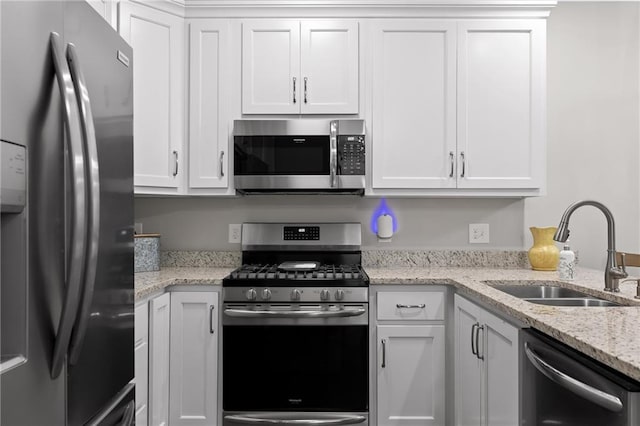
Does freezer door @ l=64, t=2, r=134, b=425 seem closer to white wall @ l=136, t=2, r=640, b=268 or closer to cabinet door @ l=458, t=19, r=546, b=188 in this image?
white wall @ l=136, t=2, r=640, b=268

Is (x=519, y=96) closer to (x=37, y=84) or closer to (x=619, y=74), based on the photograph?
(x=619, y=74)

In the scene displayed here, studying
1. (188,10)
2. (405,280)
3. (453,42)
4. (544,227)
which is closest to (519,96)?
(453,42)

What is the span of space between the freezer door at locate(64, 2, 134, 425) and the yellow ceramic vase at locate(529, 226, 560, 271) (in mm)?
2174

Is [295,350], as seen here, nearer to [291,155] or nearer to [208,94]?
[291,155]

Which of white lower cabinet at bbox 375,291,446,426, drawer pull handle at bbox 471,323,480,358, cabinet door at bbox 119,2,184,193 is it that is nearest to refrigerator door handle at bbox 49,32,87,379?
cabinet door at bbox 119,2,184,193

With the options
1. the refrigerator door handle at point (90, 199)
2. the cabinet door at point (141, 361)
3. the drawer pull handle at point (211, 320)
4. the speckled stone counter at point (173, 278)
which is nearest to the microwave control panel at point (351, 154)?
the speckled stone counter at point (173, 278)

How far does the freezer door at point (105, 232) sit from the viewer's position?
3.45 ft

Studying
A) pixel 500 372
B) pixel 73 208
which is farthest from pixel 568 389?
pixel 73 208

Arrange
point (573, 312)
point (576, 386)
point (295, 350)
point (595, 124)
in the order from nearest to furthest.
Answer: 1. point (576, 386)
2. point (573, 312)
3. point (295, 350)
4. point (595, 124)

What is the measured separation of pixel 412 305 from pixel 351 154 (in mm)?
866

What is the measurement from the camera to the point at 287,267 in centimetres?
259

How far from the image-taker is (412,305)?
7.57ft

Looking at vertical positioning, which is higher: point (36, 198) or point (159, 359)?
point (36, 198)

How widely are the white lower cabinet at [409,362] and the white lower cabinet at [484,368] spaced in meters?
0.13
